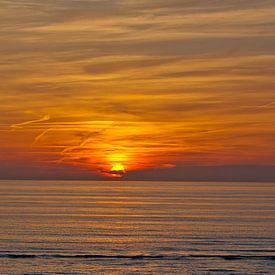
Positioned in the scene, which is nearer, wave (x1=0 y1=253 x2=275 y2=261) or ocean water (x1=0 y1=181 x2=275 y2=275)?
ocean water (x1=0 y1=181 x2=275 y2=275)

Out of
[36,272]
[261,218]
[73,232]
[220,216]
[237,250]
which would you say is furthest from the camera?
[220,216]

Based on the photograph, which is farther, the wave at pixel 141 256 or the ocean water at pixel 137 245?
the wave at pixel 141 256

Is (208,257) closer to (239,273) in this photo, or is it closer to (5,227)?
(239,273)

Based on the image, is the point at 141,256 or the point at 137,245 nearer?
the point at 141,256

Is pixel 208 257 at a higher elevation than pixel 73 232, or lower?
lower

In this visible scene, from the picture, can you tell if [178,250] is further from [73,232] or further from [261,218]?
[261,218]

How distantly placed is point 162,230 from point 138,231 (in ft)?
12.8

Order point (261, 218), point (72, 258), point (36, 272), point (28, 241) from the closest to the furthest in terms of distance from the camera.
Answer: point (36, 272) < point (72, 258) < point (28, 241) < point (261, 218)

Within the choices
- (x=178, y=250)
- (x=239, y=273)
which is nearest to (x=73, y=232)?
(x=178, y=250)

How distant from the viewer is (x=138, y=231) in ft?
361

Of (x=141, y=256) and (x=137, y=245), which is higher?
(x=137, y=245)

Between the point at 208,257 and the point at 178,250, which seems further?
the point at 178,250

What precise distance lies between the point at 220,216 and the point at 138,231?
3957 centimetres

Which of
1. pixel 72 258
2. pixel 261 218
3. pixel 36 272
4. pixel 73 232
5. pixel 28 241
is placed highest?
pixel 261 218
